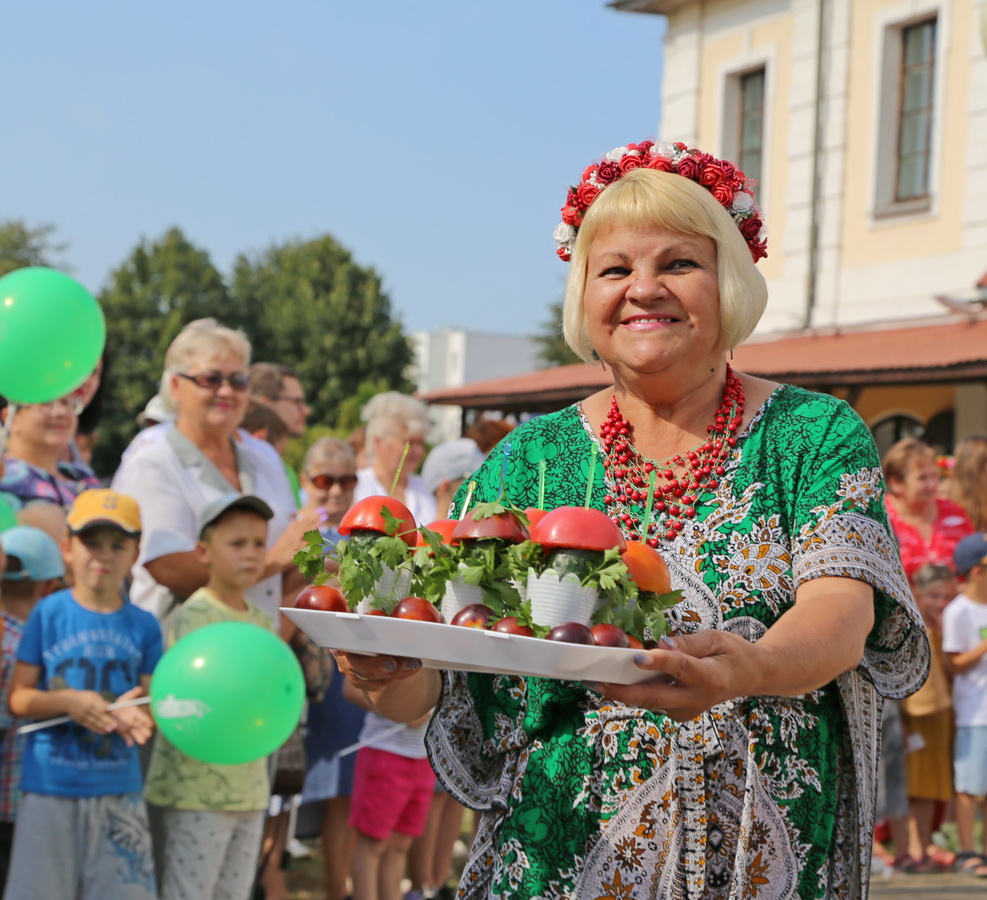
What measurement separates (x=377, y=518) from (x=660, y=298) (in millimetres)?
613

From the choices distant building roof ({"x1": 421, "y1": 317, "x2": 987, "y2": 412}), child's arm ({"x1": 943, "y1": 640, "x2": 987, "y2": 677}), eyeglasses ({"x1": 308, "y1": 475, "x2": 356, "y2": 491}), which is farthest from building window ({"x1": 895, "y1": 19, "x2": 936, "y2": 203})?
eyeglasses ({"x1": 308, "y1": 475, "x2": 356, "y2": 491})

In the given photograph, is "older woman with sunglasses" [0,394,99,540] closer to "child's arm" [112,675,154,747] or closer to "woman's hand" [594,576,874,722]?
"child's arm" [112,675,154,747]

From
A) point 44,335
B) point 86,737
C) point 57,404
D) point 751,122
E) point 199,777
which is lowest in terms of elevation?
point 199,777

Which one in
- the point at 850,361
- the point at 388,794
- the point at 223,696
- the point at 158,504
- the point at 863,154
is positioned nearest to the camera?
the point at 223,696

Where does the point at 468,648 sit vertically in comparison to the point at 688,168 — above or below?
below

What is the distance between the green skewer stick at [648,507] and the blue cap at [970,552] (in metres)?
5.47

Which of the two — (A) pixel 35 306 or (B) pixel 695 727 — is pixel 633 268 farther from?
(A) pixel 35 306

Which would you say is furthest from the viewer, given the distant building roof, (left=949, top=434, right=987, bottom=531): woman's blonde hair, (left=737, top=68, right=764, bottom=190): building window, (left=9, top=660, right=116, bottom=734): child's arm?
(left=737, top=68, right=764, bottom=190): building window

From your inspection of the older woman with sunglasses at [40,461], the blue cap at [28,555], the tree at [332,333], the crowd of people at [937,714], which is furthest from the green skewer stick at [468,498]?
the tree at [332,333]

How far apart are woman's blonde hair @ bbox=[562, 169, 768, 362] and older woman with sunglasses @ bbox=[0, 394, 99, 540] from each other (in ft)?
11.3

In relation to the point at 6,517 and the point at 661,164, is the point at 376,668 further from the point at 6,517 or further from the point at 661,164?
the point at 6,517

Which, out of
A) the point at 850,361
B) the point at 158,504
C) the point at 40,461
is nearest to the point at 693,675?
the point at 158,504

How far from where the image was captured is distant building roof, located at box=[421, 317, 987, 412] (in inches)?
505

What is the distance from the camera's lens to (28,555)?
479 cm
